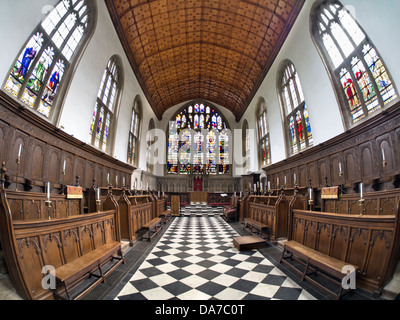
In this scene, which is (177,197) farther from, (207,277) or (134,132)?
(207,277)

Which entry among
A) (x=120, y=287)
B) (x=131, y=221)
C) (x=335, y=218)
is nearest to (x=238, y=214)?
(x=131, y=221)

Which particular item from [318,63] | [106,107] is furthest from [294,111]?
[106,107]

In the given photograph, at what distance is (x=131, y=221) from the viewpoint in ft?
16.2

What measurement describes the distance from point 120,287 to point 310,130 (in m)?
9.38

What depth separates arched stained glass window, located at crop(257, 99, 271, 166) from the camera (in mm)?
13916

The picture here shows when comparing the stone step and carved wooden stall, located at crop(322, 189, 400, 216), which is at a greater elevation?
carved wooden stall, located at crop(322, 189, 400, 216)

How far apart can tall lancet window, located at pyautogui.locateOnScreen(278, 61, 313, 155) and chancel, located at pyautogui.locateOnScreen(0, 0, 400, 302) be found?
0.09 m

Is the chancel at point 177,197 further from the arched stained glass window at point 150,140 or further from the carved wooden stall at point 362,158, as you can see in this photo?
the arched stained glass window at point 150,140

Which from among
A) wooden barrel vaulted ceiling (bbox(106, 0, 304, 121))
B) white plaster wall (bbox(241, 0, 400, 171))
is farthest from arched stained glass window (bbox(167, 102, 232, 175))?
white plaster wall (bbox(241, 0, 400, 171))

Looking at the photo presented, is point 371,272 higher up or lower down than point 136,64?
lower down

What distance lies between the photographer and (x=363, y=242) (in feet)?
8.21

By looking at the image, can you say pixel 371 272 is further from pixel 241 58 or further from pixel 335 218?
pixel 241 58

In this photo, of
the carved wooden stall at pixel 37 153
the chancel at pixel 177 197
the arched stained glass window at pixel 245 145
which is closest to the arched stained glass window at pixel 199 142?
the arched stained glass window at pixel 245 145

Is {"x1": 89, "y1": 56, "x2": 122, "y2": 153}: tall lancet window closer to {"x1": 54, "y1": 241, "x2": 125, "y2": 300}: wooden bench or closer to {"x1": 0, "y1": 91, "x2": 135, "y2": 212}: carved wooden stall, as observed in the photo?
{"x1": 0, "y1": 91, "x2": 135, "y2": 212}: carved wooden stall
